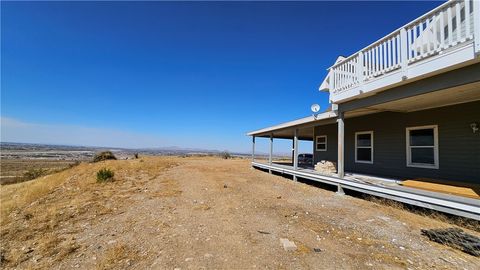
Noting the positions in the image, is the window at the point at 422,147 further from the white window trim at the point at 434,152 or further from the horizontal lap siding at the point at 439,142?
the horizontal lap siding at the point at 439,142

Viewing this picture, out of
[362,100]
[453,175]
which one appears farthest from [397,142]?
[362,100]

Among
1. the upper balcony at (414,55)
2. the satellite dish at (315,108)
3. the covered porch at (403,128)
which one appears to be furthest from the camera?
the satellite dish at (315,108)

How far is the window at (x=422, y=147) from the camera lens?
7.75 m

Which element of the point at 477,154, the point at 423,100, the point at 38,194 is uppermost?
the point at 423,100

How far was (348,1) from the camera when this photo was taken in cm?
1137

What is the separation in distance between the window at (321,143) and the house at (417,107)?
6.10 feet

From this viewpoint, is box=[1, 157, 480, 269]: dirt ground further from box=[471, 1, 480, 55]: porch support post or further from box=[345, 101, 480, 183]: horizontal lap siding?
box=[471, 1, 480, 55]: porch support post

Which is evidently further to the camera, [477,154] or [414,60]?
[477,154]

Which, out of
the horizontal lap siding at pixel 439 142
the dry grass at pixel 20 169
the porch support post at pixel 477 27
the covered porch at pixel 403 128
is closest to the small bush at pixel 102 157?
the dry grass at pixel 20 169

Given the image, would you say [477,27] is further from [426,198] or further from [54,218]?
[54,218]

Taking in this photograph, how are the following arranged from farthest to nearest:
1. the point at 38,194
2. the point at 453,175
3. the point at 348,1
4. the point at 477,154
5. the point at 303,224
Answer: the point at 348,1
the point at 38,194
the point at 453,175
the point at 477,154
the point at 303,224

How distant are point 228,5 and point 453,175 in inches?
430

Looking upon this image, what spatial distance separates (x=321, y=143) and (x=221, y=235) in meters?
10.2

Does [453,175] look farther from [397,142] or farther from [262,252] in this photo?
[262,252]
